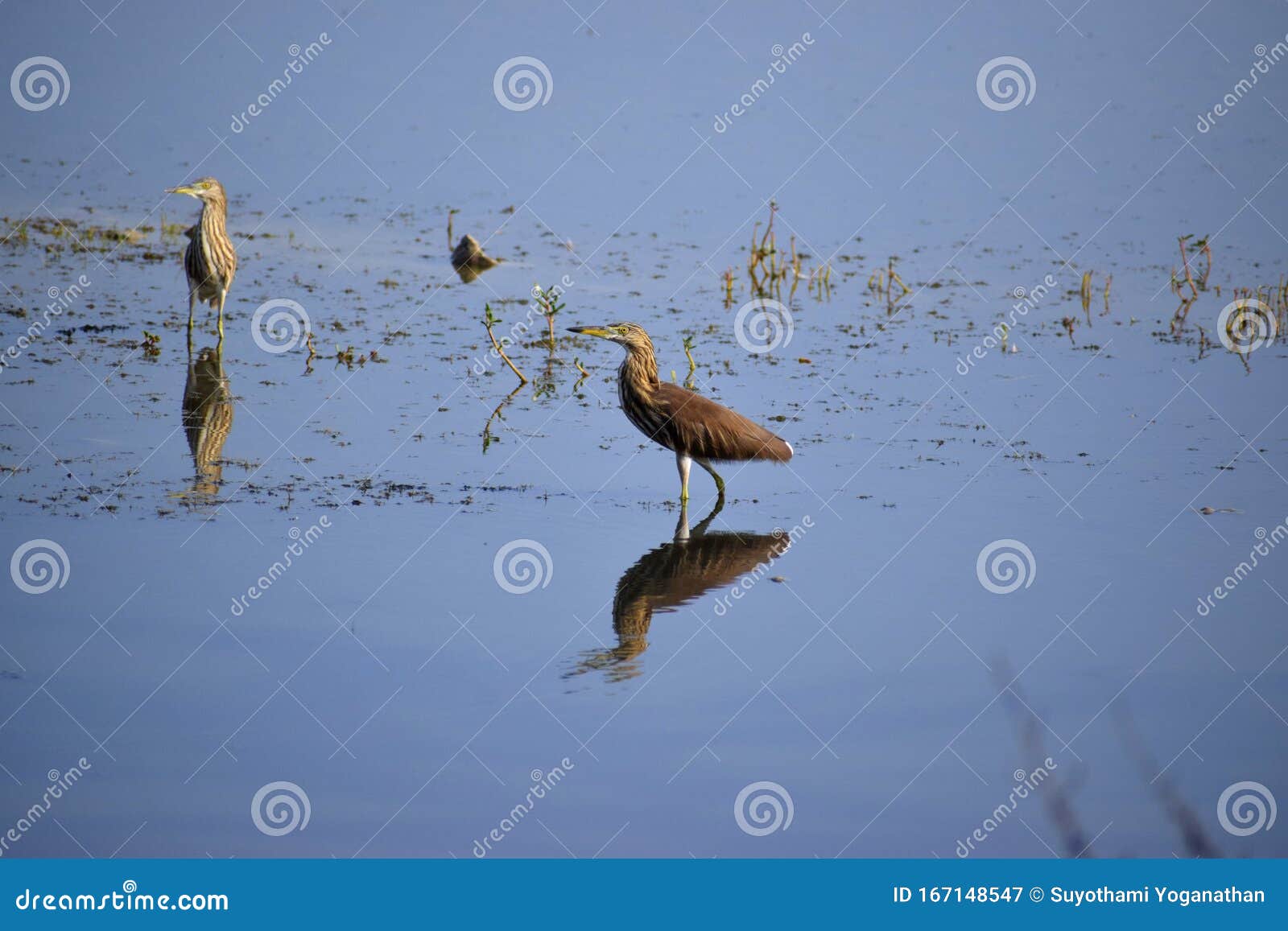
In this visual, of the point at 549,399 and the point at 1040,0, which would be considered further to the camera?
the point at 1040,0

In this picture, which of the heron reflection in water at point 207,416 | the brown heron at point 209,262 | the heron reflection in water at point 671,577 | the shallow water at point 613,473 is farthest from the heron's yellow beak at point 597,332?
the brown heron at point 209,262

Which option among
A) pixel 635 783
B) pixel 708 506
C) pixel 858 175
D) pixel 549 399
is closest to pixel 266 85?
pixel 858 175

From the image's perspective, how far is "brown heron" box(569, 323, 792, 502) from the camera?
11109mm

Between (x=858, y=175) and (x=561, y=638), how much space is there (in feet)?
46.6

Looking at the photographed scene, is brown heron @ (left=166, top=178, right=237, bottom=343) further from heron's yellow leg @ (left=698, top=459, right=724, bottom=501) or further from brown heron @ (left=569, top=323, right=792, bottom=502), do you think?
heron's yellow leg @ (left=698, top=459, right=724, bottom=501)

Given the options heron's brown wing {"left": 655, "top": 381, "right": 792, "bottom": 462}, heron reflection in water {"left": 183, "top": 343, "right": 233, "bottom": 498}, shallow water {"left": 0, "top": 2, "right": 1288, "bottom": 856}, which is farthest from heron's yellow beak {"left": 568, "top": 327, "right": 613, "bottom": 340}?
heron reflection in water {"left": 183, "top": 343, "right": 233, "bottom": 498}

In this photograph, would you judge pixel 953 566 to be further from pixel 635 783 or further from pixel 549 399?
pixel 549 399

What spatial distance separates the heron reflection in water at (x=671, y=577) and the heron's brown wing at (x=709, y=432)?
46cm

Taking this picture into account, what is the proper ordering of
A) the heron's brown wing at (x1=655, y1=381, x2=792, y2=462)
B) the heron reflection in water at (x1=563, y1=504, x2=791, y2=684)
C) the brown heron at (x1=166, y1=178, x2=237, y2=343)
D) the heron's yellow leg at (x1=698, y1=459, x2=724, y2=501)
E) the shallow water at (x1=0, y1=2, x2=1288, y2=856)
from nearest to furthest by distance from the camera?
the shallow water at (x1=0, y1=2, x2=1288, y2=856) → the heron reflection in water at (x1=563, y1=504, x2=791, y2=684) → the heron's brown wing at (x1=655, y1=381, x2=792, y2=462) → the heron's yellow leg at (x1=698, y1=459, x2=724, y2=501) → the brown heron at (x1=166, y1=178, x2=237, y2=343)

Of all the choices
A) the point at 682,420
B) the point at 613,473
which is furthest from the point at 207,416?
the point at 682,420

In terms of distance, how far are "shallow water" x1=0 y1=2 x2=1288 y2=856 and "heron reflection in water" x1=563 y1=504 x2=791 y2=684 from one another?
0.14 ft

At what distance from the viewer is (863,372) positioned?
14445mm

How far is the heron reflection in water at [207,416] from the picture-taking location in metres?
10.9

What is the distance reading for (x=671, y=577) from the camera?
9750mm
